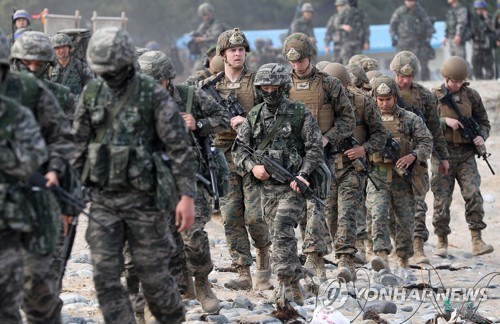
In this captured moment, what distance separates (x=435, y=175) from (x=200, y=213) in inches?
230

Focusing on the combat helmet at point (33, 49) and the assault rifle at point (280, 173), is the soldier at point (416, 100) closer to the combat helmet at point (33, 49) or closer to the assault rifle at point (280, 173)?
the assault rifle at point (280, 173)

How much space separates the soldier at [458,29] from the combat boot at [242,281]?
15.2m

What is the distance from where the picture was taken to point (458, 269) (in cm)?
1379

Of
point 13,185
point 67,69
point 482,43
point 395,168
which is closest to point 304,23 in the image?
point 482,43

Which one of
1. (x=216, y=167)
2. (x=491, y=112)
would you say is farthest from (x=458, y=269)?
(x=491, y=112)

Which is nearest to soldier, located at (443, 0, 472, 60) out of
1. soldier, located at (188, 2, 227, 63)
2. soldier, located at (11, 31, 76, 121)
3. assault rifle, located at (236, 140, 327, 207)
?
soldier, located at (188, 2, 227, 63)

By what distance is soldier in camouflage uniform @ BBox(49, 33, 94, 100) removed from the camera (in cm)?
1118

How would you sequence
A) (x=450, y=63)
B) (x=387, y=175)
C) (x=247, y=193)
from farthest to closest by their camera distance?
(x=450, y=63), (x=387, y=175), (x=247, y=193)

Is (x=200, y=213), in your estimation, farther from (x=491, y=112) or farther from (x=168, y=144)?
(x=491, y=112)

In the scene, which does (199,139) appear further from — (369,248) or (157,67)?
Result: (369,248)

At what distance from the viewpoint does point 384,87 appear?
42.2ft

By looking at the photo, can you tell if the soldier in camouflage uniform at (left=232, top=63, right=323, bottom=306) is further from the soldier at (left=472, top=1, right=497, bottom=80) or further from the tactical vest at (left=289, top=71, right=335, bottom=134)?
the soldier at (left=472, top=1, right=497, bottom=80)

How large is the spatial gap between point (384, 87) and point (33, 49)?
5378mm

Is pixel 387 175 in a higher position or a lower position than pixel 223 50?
lower
